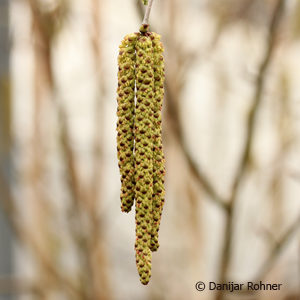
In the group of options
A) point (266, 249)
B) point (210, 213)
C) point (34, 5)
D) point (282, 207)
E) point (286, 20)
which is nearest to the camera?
point (34, 5)

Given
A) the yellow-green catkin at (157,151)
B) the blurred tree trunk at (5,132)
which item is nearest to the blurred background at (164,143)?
the blurred tree trunk at (5,132)

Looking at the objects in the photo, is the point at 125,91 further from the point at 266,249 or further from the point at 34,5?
the point at 266,249

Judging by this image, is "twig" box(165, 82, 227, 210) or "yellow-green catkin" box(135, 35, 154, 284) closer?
"yellow-green catkin" box(135, 35, 154, 284)

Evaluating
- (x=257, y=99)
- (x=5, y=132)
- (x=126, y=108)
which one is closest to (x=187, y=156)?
(x=257, y=99)

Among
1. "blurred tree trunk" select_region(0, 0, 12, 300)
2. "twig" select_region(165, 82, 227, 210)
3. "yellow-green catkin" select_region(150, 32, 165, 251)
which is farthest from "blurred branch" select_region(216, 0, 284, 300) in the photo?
"blurred tree trunk" select_region(0, 0, 12, 300)

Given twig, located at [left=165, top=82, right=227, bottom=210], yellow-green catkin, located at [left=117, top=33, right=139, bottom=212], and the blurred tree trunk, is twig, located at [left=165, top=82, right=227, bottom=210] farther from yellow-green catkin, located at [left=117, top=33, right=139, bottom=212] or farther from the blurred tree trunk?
the blurred tree trunk

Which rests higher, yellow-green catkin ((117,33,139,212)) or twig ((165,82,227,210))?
yellow-green catkin ((117,33,139,212))

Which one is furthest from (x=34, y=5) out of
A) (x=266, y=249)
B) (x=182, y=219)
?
(x=266, y=249)

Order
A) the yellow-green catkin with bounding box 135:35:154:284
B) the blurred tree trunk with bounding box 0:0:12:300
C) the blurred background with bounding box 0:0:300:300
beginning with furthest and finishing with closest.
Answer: the blurred tree trunk with bounding box 0:0:12:300 → the blurred background with bounding box 0:0:300:300 → the yellow-green catkin with bounding box 135:35:154:284

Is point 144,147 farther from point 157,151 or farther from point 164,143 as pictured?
point 164,143
